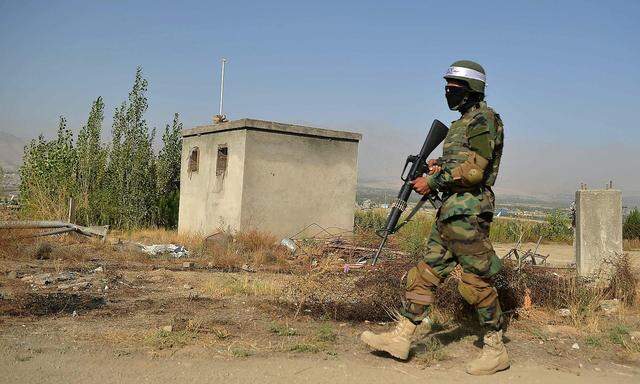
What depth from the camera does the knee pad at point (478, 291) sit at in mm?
4070

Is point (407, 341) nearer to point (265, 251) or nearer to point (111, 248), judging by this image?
point (265, 251)

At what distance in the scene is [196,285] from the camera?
24.0ft

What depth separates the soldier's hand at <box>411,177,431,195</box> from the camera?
423 centimetres

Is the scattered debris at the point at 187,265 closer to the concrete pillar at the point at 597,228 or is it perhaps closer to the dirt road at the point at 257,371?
the dirt road at the point at 257,371

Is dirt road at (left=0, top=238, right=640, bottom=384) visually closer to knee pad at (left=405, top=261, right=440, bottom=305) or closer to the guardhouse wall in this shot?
knee pad at (left=405, top=261, right=440, bottom=305)

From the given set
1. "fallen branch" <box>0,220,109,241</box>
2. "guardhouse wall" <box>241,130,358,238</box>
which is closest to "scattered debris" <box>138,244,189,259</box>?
"fallen branch" <box>0,220,109,241</box>

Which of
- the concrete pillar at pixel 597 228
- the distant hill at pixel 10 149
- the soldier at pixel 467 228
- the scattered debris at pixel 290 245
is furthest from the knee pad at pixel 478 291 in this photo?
the distant hill at pixel 10 149

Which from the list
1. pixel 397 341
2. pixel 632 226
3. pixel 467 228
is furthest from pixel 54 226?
pixel 632 226

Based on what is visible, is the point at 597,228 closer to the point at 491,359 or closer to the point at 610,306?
the point at 610,306

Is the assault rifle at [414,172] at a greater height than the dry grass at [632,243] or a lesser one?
greater

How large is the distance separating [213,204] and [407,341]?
10049 millimetres

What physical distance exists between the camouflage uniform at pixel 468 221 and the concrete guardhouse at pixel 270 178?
873cm

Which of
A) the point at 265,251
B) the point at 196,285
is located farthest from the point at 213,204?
the point at 196,285

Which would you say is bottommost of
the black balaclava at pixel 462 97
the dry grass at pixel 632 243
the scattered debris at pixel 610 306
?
the scattered debris at pixel 610 306
